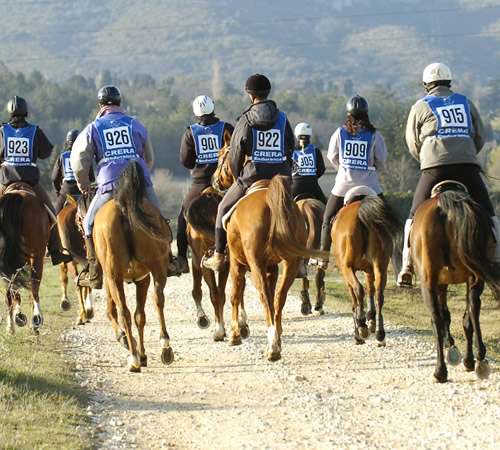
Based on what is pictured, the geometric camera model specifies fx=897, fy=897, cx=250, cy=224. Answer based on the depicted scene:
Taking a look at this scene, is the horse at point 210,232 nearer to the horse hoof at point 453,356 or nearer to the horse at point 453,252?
the horse at point 453,252

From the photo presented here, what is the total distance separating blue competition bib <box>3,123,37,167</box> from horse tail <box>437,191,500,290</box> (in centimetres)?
691

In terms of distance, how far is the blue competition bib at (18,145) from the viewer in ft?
44.7

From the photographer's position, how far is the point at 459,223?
936cm

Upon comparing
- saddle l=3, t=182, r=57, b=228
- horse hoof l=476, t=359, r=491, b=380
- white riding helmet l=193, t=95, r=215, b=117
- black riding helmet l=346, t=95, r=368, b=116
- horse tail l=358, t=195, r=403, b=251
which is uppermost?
white riding helmet l=193, t=95, r=215, b=117

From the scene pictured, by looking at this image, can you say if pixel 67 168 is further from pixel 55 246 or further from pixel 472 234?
pixel 472 234

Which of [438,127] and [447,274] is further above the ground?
[438,127]

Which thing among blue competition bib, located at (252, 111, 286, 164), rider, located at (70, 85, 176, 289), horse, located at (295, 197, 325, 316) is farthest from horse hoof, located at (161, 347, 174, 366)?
horse, located at (295, 197, 325, 316)

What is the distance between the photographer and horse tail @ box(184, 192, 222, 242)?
42.5 feet

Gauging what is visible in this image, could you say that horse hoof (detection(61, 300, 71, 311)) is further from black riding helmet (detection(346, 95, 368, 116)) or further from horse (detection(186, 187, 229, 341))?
black riding helmet (detection(346, 95, 368, 116))

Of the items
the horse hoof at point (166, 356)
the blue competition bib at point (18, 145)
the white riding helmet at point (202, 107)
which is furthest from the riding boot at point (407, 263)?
the blue competition bib at point (18, 145)

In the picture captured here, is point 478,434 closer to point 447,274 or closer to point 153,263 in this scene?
point 447,274

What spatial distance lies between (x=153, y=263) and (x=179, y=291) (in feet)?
32.4

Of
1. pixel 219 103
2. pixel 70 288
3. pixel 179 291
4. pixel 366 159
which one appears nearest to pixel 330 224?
pixel 366 159

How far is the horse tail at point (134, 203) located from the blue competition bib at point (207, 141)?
324 cm
